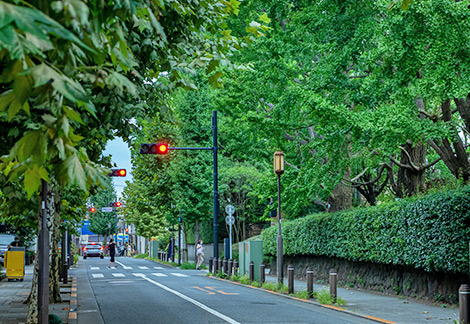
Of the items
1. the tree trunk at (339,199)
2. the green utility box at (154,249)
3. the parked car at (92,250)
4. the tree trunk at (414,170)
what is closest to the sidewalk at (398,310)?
the tree trunk at (414,170)

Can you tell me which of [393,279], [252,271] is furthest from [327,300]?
[252,271]

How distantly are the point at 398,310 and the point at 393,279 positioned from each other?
4.41 m

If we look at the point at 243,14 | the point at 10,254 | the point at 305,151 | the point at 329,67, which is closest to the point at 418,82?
the point at 329,67

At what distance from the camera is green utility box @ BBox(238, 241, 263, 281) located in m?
25.5

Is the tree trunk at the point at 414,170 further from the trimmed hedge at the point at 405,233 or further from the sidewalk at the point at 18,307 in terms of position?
the sidewalk at the point at 18,307

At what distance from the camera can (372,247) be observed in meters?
20.5

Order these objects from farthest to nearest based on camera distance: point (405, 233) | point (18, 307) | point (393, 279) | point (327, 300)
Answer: point (393, 279), point (405, 233), point (18, 307), point (327, 300)

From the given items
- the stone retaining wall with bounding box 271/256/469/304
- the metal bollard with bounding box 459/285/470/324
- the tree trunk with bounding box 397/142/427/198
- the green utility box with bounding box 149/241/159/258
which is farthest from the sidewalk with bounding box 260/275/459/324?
the green utility box with bounding box 149/241/159/258

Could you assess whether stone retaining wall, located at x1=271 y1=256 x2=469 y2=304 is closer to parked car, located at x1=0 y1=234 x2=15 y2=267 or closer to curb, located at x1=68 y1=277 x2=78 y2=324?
curb, located at x1=68 y1=277 x2=78 y2=324

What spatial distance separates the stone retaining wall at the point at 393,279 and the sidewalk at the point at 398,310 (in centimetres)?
41

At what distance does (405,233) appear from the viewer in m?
18.2

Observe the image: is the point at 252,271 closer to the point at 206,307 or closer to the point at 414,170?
the point at 414,170

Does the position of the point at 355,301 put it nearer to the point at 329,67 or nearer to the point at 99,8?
the point at 329,67

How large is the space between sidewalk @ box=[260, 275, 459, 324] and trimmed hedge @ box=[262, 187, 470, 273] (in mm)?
989
